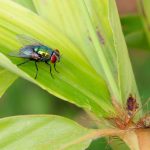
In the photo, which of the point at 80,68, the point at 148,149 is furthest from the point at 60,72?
the point at 148,149

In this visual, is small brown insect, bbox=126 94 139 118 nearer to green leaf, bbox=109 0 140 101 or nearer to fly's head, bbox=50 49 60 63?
Answer: green leaf, bbox=109 0 140 101

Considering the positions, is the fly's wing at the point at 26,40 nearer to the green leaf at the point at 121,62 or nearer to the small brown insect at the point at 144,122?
the green leaf at the point at 121,62

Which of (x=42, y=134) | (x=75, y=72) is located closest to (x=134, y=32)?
(x=75, y=72)

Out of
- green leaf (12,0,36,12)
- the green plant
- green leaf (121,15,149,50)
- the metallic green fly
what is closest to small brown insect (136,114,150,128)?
the green plant

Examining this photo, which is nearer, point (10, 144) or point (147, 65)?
point (10, 144)

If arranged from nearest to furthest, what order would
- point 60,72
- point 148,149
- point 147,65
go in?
1. point 148,149
2. point 60,72
3. point 147,65

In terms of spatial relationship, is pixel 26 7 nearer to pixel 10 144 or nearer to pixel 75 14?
pixel 75 14

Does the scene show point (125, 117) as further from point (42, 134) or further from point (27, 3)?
point (27, 3)
